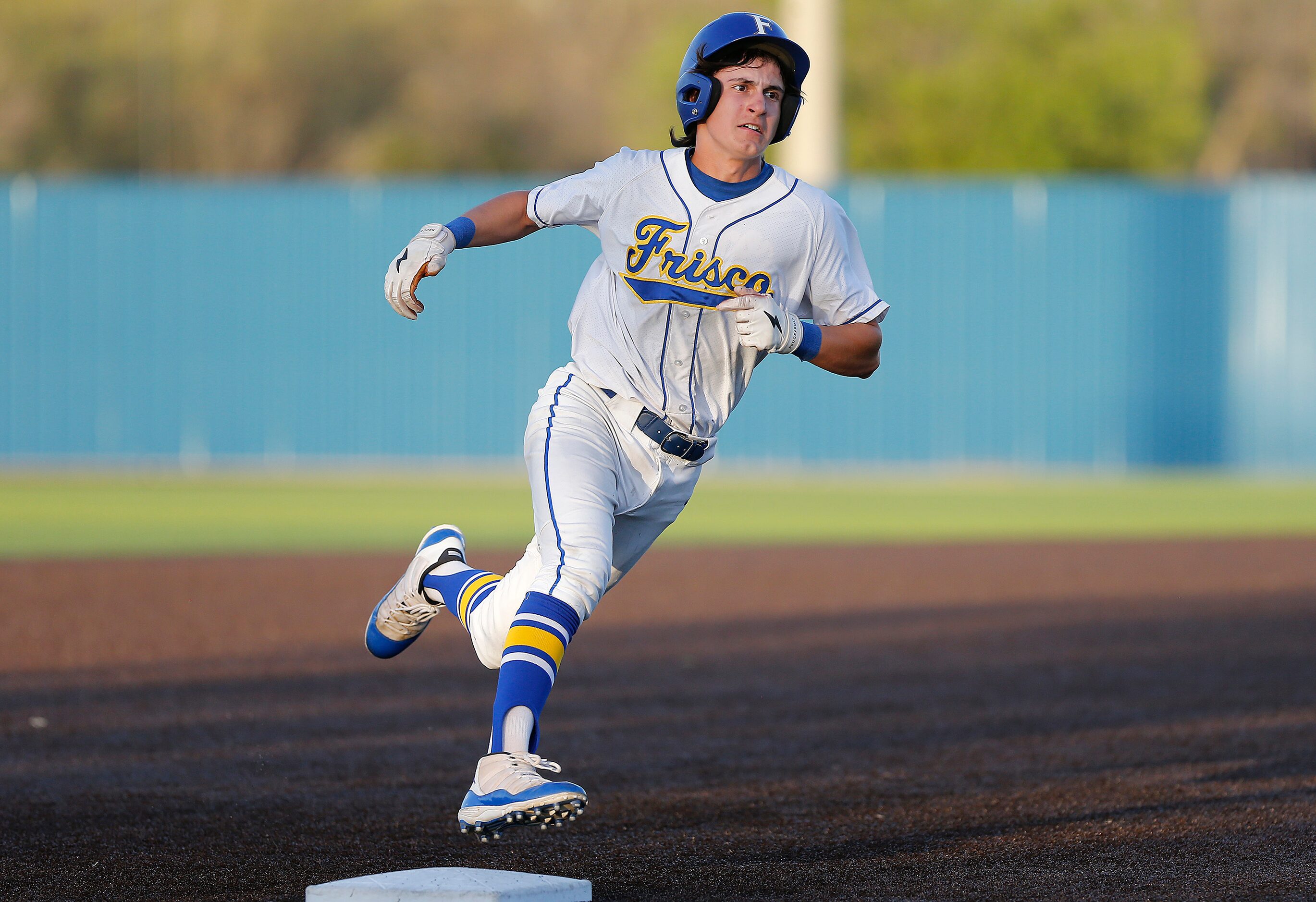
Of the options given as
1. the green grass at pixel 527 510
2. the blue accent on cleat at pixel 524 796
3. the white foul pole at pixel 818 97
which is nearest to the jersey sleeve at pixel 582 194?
the blue accent on cleat at pixel 524 796

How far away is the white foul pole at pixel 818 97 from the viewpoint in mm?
21062

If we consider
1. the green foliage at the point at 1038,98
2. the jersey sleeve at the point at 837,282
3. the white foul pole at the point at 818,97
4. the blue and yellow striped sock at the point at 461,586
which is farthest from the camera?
the green foliage at the point at 1038,98

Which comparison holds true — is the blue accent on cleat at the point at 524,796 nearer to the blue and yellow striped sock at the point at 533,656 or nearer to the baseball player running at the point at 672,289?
the blue and yellow striped sock at the point at 533,656

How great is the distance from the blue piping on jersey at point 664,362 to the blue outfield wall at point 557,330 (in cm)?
1490

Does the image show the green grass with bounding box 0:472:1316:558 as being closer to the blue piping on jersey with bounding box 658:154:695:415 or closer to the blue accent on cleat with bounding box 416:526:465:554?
the blue accent on cleat with bounding box 416:526:465:554

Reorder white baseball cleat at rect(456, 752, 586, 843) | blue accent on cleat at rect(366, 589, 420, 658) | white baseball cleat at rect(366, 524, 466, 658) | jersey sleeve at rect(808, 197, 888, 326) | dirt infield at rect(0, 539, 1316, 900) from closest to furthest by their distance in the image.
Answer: white baseball cleat at rect(456, 752, 586, 843) → dirt infield at rect(0, 539, 1316, 900) → jersey sleeve at rect(808, 197, 888, 326) → white baseball cleat at rect(366, 524, 466, 658) → blue accent on cleat at rect(366, 589, 420, 658)

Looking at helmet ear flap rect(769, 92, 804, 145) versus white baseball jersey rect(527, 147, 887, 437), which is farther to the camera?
helmet ear flap rect(769, 92, 804, 145)

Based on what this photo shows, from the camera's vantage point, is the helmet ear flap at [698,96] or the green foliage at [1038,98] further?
the green foliage at [1038,98]

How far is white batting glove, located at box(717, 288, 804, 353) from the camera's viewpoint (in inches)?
178

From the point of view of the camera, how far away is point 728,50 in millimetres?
4930

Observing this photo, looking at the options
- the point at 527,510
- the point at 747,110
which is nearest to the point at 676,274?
the point at 747,110

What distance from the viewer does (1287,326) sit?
2028 cm

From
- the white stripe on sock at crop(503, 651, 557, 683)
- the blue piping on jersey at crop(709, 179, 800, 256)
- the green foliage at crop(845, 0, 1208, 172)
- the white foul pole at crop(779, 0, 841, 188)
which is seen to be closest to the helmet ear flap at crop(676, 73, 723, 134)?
the blue piping on jersey at crop(709, 179, 800, 256)

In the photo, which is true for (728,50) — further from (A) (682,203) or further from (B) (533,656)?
(B) (533,656)
